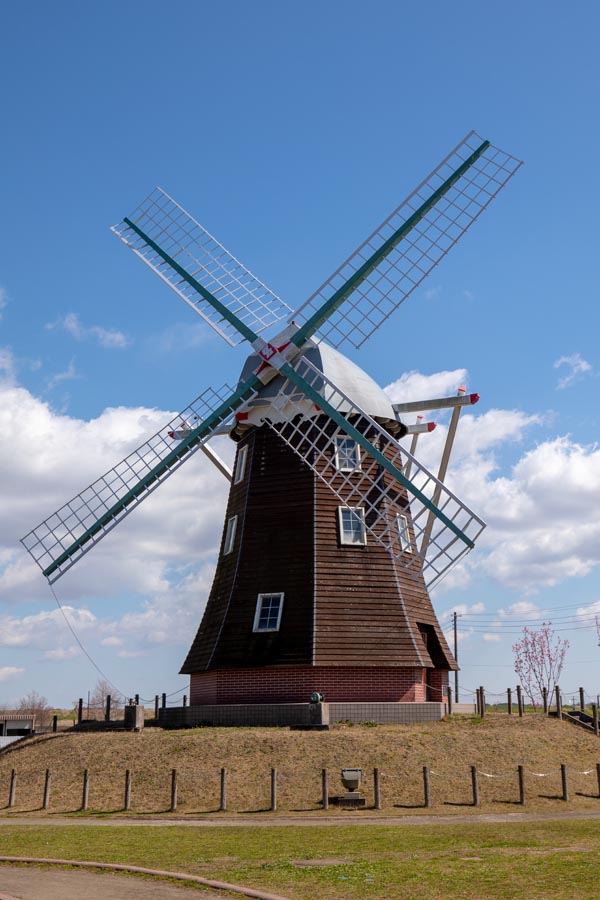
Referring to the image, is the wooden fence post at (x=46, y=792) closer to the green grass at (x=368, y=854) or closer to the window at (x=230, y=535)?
the green grass at (x=368, y=854)

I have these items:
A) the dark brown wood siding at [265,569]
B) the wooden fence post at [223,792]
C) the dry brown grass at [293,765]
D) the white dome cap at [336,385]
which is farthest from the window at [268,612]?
the wooden fence post at [223,792]

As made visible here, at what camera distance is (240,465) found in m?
28.5

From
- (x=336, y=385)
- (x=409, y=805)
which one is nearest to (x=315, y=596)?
(x=336, y=385)

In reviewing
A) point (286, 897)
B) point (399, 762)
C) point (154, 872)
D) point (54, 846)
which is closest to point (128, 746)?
point (399, 762)

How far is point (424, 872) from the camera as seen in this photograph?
1116 cm

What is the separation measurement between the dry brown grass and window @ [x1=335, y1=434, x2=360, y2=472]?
23.3 feet

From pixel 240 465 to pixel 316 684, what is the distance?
7.30 m

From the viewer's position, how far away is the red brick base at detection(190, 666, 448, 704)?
24.5 metres

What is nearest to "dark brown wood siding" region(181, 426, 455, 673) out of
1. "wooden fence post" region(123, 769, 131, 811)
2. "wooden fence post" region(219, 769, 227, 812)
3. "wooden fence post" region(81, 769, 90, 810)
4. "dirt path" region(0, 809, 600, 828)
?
"wooden fence post" region(219, 769, 227, 812)

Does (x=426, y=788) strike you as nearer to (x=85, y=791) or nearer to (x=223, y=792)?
(x=223, y=792)

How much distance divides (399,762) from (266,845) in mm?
7432

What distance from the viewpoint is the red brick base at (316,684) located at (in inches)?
963

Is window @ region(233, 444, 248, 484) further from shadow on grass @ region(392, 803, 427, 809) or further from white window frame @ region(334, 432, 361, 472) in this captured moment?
shadow on grass @ region(392, 803, 427, 809)

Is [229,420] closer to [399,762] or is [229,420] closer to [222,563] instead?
[222,563]
